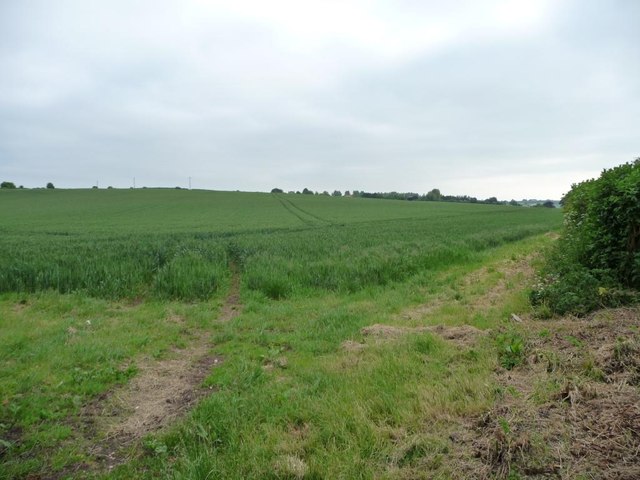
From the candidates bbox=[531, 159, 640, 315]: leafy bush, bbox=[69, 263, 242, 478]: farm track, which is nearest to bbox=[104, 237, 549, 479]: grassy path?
bbox=[69, 263, 242, 478]: farm track

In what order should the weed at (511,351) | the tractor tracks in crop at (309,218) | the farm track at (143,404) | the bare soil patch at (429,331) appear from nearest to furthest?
the farm track at (143,404), the weed at (511,351), the bare soil patch at (429,331), the tractor tracks in crop at (309,218)

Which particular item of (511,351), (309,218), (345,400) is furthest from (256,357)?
(309,218)

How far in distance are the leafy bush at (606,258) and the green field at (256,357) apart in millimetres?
926

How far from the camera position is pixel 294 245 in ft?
54.7

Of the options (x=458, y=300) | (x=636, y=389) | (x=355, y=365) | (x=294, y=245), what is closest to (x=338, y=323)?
(x=355, y=365)

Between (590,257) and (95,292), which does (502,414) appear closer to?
(590,257)

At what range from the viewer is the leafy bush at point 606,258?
→ 5.86 m

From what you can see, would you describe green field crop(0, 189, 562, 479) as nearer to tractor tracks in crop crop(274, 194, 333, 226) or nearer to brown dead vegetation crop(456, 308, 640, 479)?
brown dead vegetation crop(456, 308, 640, 479)

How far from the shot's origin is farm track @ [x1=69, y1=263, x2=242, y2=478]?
4.11 m

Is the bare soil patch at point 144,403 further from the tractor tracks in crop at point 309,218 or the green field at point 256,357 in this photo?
the tractor tracks in crop at point 309,218

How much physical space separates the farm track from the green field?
112mm

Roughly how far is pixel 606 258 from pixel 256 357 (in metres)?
6.40

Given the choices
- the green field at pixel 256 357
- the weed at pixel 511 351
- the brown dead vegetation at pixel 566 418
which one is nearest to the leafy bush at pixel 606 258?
the green field at pixel 256 357

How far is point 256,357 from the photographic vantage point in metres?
6.34
